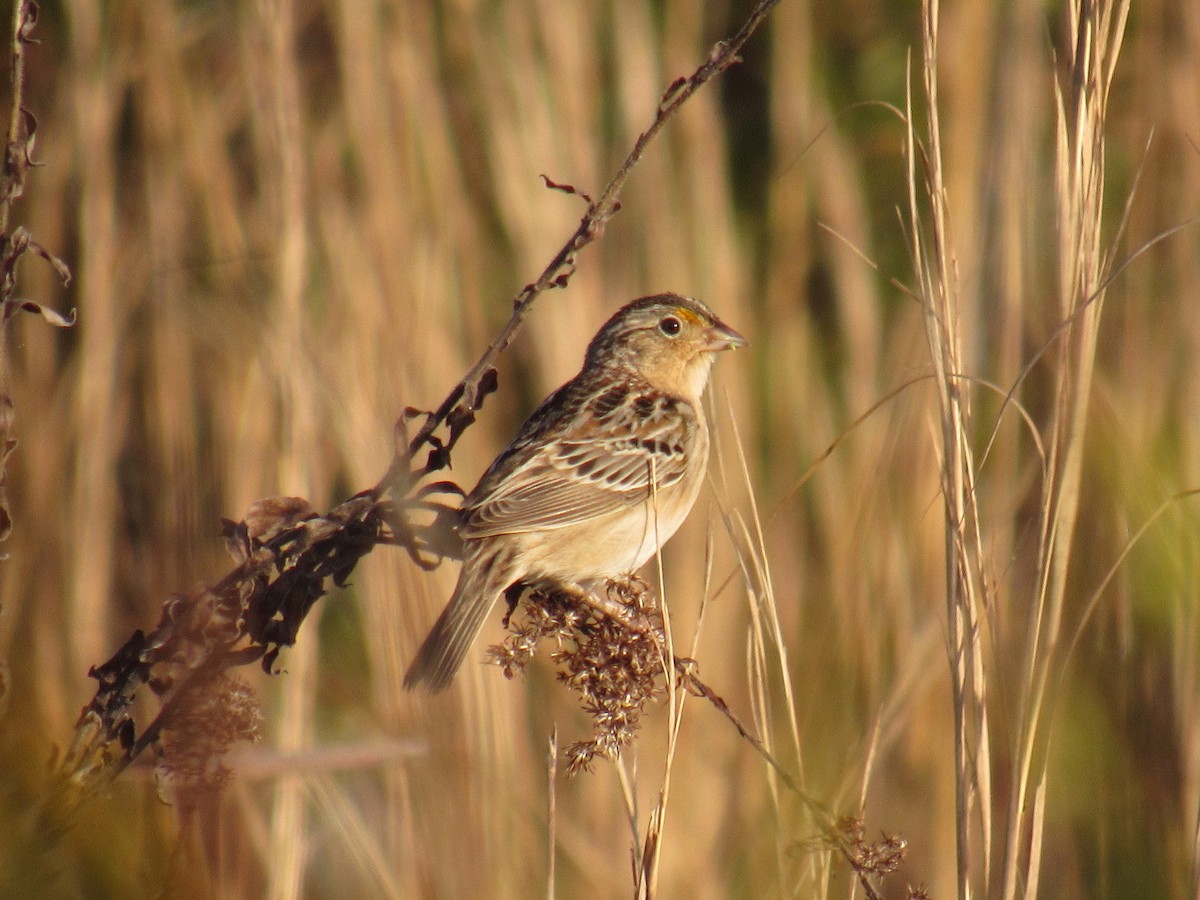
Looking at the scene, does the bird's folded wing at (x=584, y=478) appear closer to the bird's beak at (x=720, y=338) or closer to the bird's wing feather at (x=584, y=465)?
the bird's wing feather at (x=584, y=465)

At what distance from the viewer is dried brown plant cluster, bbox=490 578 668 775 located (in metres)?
1.99

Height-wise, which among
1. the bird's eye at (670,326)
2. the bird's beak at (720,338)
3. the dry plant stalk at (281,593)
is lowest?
the dry plant stalk at (281,593)

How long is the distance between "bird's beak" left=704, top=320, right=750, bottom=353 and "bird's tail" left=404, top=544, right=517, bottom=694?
3.76ft

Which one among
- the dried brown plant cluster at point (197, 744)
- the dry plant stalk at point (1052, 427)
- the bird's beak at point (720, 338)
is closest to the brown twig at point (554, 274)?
the dry plant stalk at point (1052, 427)

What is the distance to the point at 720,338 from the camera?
13.8 ft

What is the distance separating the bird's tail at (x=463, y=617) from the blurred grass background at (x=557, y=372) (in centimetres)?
7

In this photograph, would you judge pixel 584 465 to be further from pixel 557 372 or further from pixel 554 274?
pixel 554 274

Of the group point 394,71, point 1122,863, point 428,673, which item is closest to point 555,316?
point 394,71

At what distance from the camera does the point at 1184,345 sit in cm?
391

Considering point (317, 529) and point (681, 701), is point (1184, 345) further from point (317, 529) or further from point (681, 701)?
point (317, 529)

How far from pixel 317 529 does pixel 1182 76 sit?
330 cm

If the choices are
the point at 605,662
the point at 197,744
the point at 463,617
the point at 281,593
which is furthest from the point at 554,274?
the point at 463,617

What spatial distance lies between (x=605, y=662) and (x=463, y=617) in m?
1.17

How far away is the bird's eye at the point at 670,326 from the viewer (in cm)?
421
